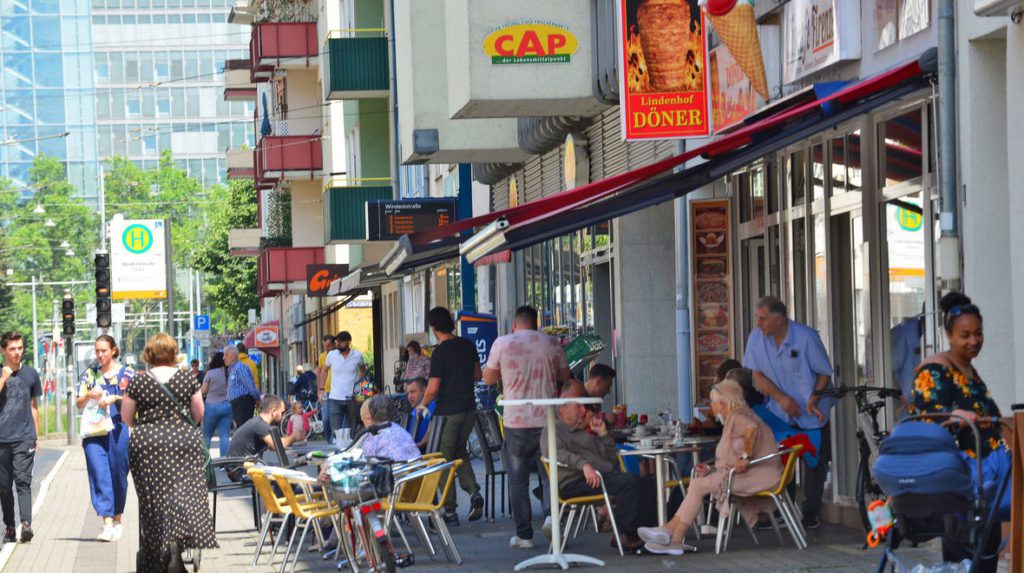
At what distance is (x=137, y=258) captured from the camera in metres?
50.1

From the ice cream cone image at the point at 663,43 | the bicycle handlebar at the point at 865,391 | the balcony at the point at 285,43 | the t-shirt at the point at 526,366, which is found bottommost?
the bicycle handlebar at the point at 865,391

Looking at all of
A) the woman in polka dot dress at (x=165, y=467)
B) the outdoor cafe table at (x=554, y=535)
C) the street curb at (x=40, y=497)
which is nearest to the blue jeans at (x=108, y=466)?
the street curb at (x=40, y=497)

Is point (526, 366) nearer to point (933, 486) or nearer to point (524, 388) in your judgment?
point (524, 388)

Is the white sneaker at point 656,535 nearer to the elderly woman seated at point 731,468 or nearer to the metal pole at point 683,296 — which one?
the elderly woman seated at point 731,468

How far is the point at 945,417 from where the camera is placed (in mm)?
8844

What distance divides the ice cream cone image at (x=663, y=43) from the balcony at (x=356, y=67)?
21.7 meters

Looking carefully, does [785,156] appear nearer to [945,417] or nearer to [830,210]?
[830,210]

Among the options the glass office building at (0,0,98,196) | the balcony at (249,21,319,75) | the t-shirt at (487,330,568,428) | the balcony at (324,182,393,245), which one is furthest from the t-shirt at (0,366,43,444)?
the glass office building at (0,0,98,196)

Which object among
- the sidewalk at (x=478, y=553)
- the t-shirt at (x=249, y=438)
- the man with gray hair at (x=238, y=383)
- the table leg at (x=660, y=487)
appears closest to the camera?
the sidewalk at (x=478, y=553)

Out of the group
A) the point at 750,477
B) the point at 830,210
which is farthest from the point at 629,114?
the point at 750,477

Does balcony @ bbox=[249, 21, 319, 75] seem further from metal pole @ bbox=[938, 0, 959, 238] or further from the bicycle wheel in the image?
metal pole @ bbox=[938, 0, 959, 238]

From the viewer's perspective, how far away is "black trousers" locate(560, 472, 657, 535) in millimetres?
13430

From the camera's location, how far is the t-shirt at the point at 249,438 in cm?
1534

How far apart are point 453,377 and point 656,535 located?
374 cm
